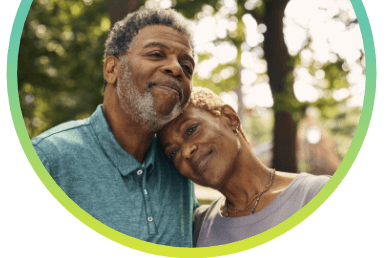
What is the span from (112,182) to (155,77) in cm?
68

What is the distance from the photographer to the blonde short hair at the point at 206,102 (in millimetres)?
1958

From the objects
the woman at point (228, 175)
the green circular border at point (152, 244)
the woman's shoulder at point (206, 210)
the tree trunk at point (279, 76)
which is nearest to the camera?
the green circular border at point (152, 244)

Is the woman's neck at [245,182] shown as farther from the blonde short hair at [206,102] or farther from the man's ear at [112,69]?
the man's ear at [112,69]

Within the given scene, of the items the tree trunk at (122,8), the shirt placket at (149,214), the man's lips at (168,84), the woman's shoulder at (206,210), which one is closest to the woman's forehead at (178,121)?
the man's lips at (168,84)

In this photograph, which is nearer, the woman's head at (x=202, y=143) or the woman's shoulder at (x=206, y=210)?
the woman's head at (x=202, y=143)

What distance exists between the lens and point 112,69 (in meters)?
1.88

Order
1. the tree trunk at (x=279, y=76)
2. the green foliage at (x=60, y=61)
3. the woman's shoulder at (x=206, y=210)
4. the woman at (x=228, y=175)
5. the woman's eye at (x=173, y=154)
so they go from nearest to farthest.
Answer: the woman at (x=228, y=175)
the woman's eye at (x=173, y=154)
the woman's shoulder at (x=206, y=210)
the tree trunk at (x=279, y=76)
the green foliage at (x=60, y=61)

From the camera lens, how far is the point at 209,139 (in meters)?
1.86

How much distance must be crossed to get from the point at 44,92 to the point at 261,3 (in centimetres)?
335

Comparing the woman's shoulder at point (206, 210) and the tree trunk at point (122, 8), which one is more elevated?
the tree trunk at point (122, 8)

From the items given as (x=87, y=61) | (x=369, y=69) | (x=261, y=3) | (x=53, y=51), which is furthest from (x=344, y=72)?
(x=53, y=51)

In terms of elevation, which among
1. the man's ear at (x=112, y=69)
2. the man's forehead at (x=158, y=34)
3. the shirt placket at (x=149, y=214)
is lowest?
the shirt placket at (x=149, y=214)

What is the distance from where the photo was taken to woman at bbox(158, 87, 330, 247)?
71.0 inches

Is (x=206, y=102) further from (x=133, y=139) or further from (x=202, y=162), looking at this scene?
(x=133, y=139)
